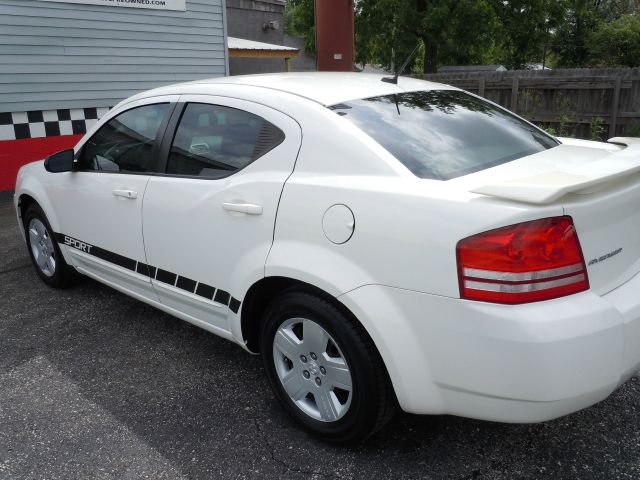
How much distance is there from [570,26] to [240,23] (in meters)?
17.2

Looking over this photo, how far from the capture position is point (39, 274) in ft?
13.7

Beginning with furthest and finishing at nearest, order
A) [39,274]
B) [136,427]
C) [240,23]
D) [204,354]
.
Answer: [240,23]
[39,274]
[204,354]
[136,427]

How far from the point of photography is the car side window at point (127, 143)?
117 inches

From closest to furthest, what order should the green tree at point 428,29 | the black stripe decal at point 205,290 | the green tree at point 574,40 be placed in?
the black stripe decal at point 205,290 < the green tree at point 428,29 < the green tree at point 574,40

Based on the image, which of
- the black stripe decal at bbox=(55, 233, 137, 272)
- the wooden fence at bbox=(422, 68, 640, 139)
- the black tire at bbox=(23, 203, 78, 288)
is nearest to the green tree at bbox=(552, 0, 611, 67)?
the wooden fence at bbox=(422, 68, 640, 139)

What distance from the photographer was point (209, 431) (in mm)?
2434

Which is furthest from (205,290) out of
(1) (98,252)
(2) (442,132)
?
(2) (442,132)

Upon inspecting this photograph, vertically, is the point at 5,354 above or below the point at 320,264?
below

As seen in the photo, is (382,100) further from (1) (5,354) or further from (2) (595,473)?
(1) (5,354)

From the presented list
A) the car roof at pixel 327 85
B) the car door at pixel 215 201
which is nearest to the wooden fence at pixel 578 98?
the car roof at pixel 327 85

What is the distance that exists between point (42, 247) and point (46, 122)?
13.6ft

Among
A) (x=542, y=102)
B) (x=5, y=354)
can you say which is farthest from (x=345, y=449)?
(x=542, y=102)

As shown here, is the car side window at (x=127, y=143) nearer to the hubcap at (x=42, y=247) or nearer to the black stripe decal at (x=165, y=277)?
the black stripe decal at (x=165, y=277)

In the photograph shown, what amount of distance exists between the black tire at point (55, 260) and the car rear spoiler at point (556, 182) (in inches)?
120
